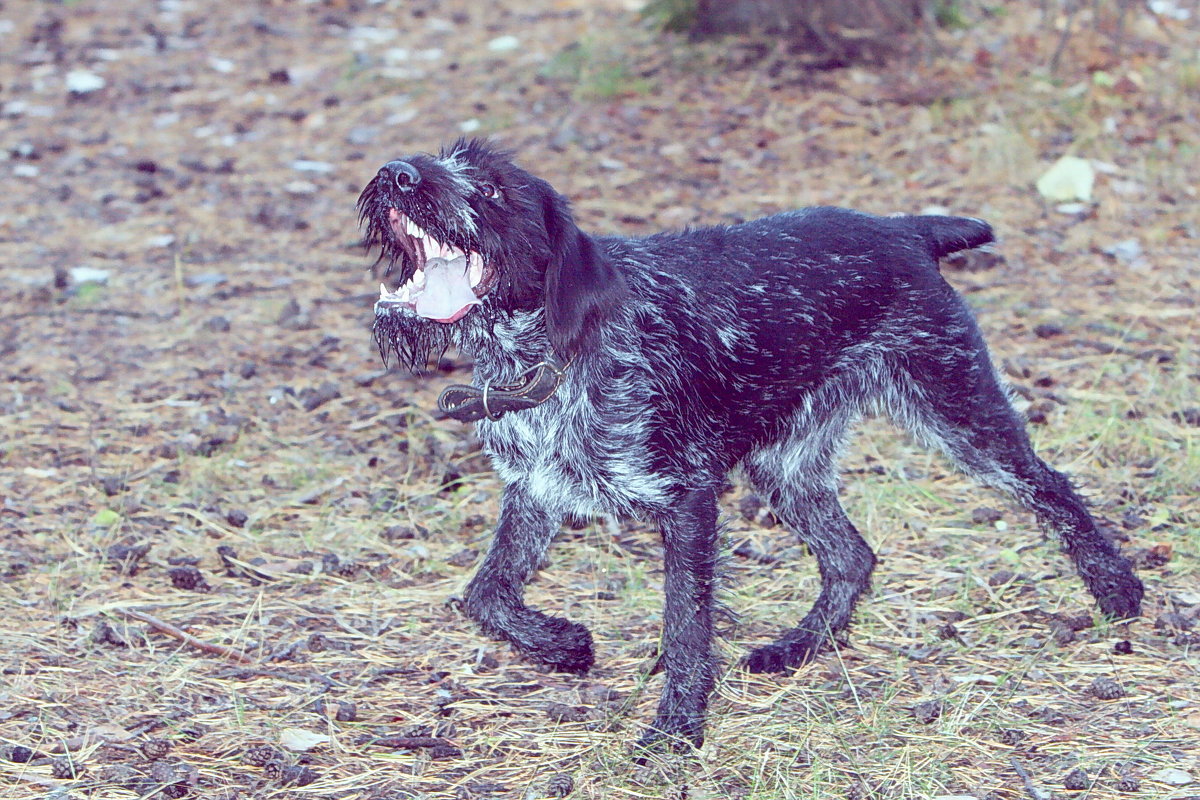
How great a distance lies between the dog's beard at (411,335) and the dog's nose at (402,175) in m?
0.39

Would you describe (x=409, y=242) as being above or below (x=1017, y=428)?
above

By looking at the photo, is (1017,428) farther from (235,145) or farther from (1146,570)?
(235,145)

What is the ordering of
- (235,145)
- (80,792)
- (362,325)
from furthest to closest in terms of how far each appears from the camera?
(235,145), (362,325), (80,792)

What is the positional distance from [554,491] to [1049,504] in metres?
1.79

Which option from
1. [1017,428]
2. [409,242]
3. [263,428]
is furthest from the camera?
[263,428]

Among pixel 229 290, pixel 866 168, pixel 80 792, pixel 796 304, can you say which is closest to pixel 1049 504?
pixel 796 304

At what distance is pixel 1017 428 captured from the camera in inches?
194

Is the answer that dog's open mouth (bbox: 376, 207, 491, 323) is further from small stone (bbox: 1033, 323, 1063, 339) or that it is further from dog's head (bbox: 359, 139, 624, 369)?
small stone (bbox: 1033, 323, 1063, 339)

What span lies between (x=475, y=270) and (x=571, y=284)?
312 mm

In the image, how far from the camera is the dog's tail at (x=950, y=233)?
492 cm

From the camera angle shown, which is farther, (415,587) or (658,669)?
(415,587)

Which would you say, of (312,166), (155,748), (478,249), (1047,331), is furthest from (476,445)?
(312,166)

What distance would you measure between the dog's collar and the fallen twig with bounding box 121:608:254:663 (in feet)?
3.65

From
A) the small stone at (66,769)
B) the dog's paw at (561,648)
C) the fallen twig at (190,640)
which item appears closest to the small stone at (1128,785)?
the dog's paw at (561,648)
